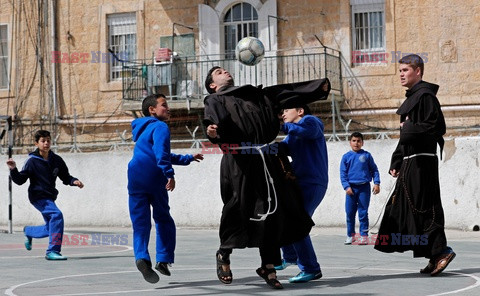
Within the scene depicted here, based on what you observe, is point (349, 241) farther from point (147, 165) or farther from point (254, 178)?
point (254, 178)

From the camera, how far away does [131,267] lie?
37.5 feet

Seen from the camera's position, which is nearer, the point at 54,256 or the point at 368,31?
the point at 54,256

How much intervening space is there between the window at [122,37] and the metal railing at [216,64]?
359mm

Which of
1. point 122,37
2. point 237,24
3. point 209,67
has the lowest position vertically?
point 209,67

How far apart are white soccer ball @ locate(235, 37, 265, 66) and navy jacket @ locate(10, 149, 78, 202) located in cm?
693

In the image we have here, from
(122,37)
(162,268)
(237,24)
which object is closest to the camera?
(162,268)

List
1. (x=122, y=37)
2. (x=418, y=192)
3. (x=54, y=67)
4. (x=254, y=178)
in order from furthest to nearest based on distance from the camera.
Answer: (x=54, y=67), (x=122, y=37), (x=418, y=192), (x=254, y=178)

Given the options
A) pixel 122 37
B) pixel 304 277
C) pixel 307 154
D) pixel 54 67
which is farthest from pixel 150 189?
pixel 54 67

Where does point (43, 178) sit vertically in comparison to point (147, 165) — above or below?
below

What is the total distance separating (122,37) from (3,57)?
369cm

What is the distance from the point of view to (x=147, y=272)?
9.23 meters

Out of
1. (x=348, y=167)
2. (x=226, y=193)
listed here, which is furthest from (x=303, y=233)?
(x=348, y=167)

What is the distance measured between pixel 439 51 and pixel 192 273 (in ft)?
49.9

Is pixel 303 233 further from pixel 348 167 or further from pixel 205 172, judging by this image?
pixel 205 172
